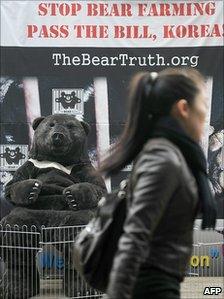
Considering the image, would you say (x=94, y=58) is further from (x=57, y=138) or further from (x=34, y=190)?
(x=34, y=190)

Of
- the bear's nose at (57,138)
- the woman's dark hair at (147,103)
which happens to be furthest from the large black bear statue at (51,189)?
the woman's dark hair at (147,103)

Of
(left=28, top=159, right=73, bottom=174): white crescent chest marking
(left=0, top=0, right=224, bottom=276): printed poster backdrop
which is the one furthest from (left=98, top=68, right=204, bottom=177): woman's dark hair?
(left=0, top=0, right=224, bottom=276): printed poster backdrop

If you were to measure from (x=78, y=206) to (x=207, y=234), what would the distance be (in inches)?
79.8

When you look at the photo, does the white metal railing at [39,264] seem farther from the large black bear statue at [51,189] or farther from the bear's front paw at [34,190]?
the bear's front paw at [34,190]

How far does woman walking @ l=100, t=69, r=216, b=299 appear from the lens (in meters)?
2.35

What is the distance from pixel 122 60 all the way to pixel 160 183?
23.6 ft

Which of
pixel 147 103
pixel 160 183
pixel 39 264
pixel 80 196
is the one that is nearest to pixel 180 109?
pixel 147 103

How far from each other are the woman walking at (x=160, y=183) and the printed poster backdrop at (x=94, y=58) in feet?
22.0

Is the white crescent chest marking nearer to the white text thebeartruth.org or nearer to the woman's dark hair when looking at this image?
the white text thebeartruth.org

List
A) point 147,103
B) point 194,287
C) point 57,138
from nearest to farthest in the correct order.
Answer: point 147,103 < point 57,138 < point 194,287

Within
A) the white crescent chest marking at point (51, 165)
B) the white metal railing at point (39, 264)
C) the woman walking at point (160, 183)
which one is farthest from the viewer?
the white crescent chest marking at point (51, 165)

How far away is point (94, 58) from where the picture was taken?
9.43 m

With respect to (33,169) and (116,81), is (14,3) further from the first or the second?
(33,169)

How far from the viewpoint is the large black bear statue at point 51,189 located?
7.27 meters
